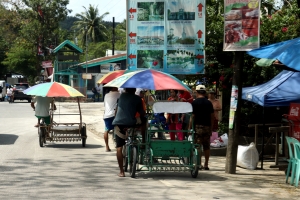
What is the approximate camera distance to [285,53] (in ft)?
31.6

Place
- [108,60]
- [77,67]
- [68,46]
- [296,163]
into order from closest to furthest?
[296,163] < [108,60] < [68,46] < [77,67]

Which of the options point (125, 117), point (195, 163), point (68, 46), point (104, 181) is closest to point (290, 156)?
point (195, 163)

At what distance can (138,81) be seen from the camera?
35.9 ft

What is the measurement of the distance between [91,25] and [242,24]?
7249 cm

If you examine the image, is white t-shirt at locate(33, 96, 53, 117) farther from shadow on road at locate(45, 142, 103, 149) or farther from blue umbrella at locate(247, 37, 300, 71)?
blue umbrella at locate(247, 37, 300, 71)

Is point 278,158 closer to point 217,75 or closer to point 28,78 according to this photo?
point 217,75

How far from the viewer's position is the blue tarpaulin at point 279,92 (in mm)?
12375

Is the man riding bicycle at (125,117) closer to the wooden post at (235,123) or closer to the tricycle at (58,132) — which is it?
the wooden post at (235,123)

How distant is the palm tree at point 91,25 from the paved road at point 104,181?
225ft

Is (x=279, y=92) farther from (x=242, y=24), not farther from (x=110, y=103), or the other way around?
(x=110, y=103)

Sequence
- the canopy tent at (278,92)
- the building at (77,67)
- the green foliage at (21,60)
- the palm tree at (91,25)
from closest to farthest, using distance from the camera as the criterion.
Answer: the canopy tent at (278,92) < the building at (77,67) < the green foliage at (21,60) < the palm tree at (91,25)

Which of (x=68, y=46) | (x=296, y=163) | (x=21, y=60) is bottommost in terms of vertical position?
(x=296, y=163)

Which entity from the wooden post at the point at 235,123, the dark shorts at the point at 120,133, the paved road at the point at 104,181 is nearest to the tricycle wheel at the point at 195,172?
the paved road at the point at 104,181

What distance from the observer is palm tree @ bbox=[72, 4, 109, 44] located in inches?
3228
